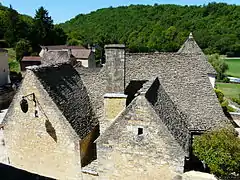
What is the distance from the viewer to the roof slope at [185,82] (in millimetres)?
14836

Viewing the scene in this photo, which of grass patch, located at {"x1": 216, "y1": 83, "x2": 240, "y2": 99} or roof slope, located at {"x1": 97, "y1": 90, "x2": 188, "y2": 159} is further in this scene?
grass patch, located at {"x1": 216, "y1": 83, "x2": 240, "y2": 99}

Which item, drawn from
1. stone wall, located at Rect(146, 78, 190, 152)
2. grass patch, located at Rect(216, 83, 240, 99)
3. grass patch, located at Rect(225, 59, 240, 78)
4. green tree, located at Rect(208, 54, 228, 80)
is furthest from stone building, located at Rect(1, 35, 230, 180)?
grass patch, located at Rect(225, 59, 240, 78)

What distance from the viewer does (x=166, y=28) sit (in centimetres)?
11544

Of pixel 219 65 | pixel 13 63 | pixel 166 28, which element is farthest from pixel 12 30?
pixel 166 28

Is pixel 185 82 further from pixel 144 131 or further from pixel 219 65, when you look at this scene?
pixel 219 65

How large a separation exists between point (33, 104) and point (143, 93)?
6.06 metres

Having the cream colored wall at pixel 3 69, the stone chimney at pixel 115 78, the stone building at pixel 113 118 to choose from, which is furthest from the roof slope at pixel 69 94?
the cream colored wall at pixel 3 69

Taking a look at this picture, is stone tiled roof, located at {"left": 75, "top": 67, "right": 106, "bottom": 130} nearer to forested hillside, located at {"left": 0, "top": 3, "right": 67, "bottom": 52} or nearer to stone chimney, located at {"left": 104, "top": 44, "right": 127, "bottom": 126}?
stone chimney, located at {"left": 104, "top": 44, "right": 127, "bottom": 126}

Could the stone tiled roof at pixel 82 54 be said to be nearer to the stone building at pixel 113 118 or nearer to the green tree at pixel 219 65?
the green tree at pixel 219 65

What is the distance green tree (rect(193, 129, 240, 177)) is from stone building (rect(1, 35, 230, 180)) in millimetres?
1037

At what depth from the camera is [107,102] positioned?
12.6 m

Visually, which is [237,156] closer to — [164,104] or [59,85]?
[164,104]

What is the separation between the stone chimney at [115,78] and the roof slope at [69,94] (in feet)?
6.45

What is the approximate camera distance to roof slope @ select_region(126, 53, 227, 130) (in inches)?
584
